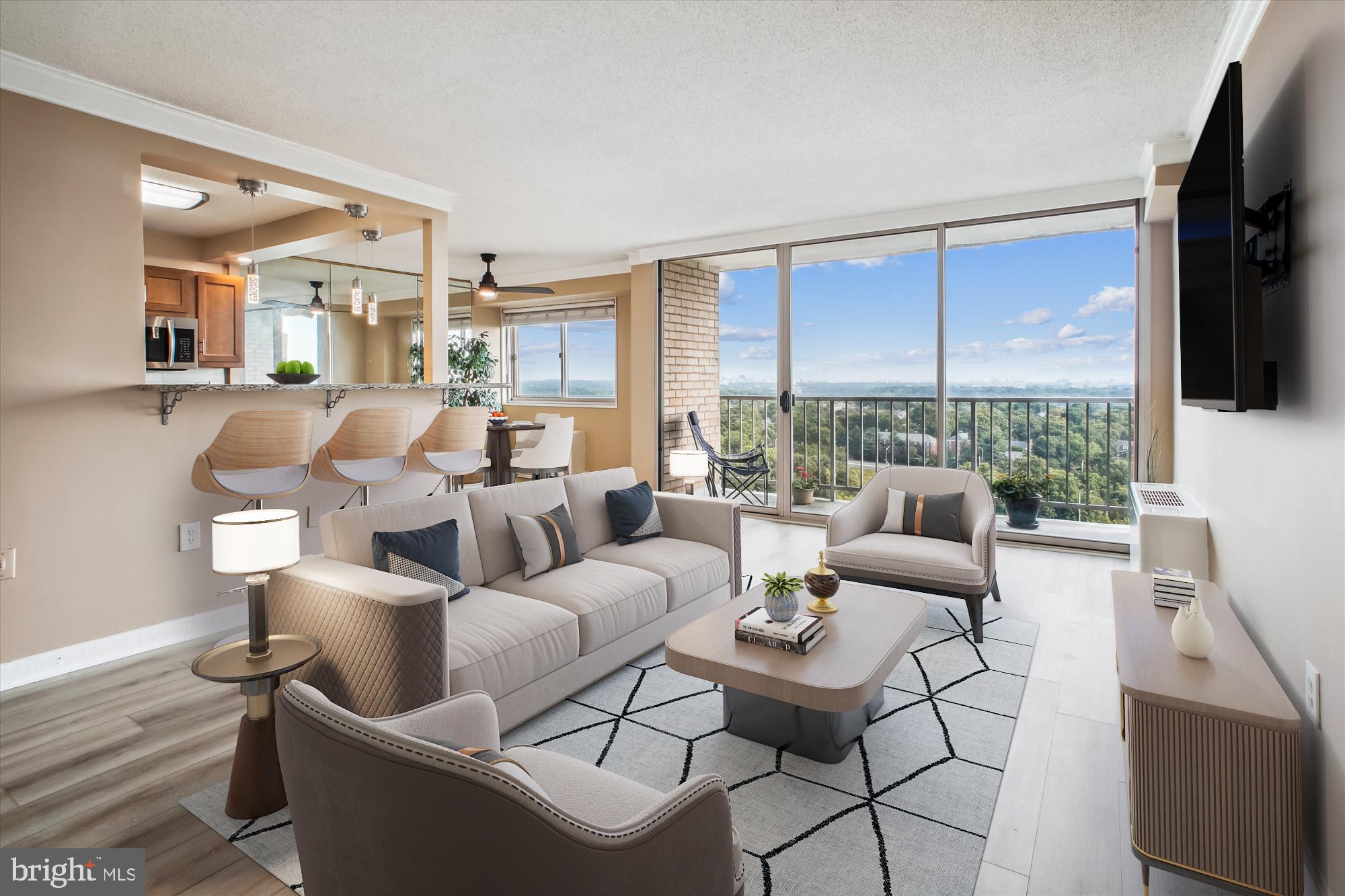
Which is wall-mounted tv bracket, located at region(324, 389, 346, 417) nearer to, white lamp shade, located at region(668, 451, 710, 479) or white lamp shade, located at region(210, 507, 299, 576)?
white lamp shade, located at region(210, 507, 299, 576)

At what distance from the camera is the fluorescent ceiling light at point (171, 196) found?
467 centimetres

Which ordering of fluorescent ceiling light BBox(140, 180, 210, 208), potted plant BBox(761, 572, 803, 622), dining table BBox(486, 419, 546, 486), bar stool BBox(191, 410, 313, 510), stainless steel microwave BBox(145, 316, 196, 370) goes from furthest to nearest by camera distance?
dining table BBox(486, 419, 546, 486)
stainless steel microwave BBox(145, 316, 196, 370)
fluorescent ceiling light BBox(140, 180, 210, 208)
bar stool BBox(191, 410, 313, 510)
potted plant BBox(761, 572, 803, 622)

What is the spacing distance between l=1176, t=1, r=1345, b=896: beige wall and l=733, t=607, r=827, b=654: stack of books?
1115 mm

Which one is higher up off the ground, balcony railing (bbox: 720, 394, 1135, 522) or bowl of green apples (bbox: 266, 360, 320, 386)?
bowl of green apples (bbox: 266, 360, 320, 386)

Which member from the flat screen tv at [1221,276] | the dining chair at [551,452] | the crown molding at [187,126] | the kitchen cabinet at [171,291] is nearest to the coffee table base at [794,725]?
the flat screen tv at [1221,276]

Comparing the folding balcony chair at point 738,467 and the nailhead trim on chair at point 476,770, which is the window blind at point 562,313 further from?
the nailhead trim on chair at point 476,770

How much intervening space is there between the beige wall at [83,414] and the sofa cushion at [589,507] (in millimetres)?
1916

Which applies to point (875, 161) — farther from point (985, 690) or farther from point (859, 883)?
point (859, 883)

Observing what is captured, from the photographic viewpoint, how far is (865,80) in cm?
318

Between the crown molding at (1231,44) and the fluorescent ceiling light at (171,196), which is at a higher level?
the fluorescent ceiling light at (171,196)

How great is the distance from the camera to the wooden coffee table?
2039mm

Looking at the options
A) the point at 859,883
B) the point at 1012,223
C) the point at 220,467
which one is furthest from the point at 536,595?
the point at 1012,223

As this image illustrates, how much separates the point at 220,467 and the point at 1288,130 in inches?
167

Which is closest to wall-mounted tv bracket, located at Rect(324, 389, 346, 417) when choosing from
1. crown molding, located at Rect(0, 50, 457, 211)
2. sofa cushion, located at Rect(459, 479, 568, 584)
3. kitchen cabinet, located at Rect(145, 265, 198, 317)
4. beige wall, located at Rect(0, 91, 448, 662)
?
beige wall, located at Rect(0, 91, 448, 662)
